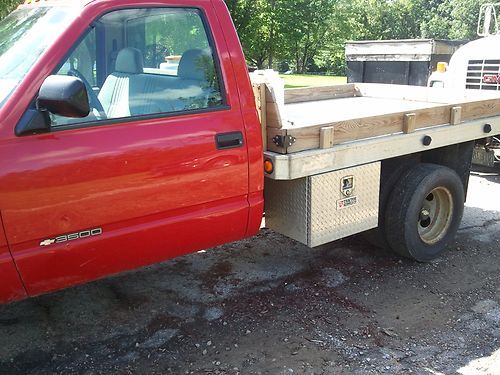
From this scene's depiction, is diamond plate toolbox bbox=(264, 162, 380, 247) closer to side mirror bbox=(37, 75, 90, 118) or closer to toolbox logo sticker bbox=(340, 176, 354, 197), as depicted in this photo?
toolbox logo sticker bbox=(340, 176, 354, 197)

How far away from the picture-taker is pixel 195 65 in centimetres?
329

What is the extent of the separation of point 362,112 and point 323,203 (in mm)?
1335

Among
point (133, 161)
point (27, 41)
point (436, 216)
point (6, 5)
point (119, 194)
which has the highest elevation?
point (6, 5)

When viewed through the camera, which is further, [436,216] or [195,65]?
[436,216]

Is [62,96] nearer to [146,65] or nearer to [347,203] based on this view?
[146,65]

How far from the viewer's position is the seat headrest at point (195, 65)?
3285 millimetres


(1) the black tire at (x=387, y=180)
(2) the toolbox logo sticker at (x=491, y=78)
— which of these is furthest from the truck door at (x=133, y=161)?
(2) the toolbox logo sticker at (x=491, y=78)

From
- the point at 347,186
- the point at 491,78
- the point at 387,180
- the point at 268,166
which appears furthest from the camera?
the point at 491,78

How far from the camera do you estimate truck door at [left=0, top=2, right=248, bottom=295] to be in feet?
9.01

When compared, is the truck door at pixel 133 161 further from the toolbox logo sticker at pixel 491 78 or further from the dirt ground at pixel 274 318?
the toolbox logo sticker at pixel 491 78

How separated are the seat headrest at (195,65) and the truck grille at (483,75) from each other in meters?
5.52

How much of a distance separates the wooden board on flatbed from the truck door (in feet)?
1.63

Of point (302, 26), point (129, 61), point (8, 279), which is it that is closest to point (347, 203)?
point (129, 61)

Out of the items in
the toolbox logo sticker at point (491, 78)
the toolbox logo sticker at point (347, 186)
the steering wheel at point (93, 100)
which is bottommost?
the toolbox logo sticker at point (347, 186)
